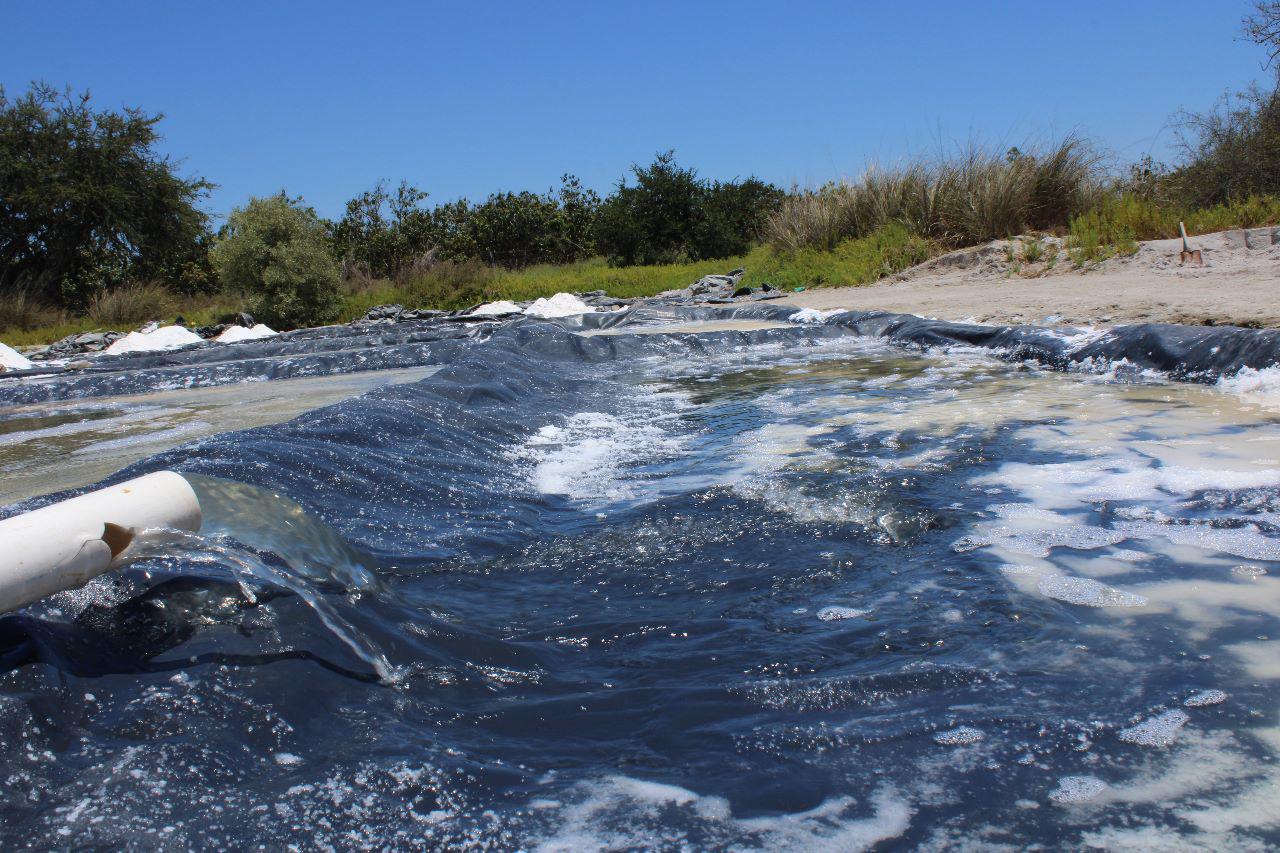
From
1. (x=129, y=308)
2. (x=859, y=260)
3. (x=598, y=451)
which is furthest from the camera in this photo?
(x=129, y=308)

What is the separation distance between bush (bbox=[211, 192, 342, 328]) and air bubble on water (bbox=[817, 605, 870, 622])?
14498mm

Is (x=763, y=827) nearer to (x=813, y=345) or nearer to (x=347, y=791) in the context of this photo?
(x=347, y=791)

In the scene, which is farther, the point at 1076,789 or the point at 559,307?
the point at 559,307

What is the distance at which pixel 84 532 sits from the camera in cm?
145

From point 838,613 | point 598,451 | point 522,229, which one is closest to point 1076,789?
point 838,613

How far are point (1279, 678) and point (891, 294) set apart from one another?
9533 mm

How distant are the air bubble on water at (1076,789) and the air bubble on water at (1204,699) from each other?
0.33 m

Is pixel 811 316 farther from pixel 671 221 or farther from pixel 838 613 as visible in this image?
pixel 671 221

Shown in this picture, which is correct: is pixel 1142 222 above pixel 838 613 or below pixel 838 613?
above

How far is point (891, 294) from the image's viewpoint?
10664 millimetres

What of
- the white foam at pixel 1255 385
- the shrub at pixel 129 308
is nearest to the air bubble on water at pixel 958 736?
the white foam at pixel 1255 385

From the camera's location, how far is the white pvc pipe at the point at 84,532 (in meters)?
1.36

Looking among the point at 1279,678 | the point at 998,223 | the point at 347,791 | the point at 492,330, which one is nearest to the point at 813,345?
the point at 492,330

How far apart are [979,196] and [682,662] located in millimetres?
11499
